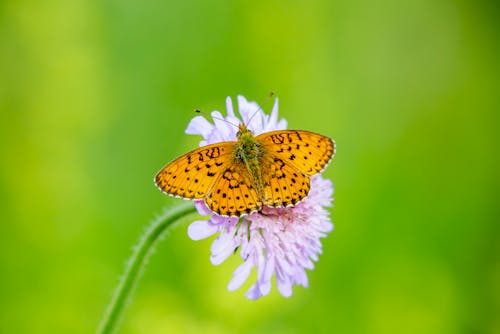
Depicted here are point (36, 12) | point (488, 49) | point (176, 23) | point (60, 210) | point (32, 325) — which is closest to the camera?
point (32, 325)

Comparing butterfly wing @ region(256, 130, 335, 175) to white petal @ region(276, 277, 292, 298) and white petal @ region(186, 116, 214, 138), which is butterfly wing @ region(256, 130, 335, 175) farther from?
white petal @ region(276, 277, 292, 298)

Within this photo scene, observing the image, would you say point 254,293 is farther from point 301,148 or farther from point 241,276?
point 301,148

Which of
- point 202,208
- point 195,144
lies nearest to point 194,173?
point 202,208

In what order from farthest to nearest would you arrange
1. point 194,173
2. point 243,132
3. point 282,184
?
point 243,132 < point 282,184 < point 194,173

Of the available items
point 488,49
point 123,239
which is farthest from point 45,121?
point 488,49

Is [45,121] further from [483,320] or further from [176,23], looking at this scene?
[483,320]

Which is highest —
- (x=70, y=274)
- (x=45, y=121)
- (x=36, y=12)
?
(x=36, y=12)
